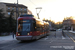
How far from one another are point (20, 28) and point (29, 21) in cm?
151

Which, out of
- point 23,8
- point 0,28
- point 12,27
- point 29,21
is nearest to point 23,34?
point 29,21

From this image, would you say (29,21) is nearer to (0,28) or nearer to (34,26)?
(34,26)

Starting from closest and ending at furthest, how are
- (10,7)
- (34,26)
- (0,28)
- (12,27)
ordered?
(34,26) < (0,28) < (12,27) < (10,7)

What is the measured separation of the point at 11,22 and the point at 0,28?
25.3 feet

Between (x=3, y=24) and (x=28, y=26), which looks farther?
(x=3, y=24)

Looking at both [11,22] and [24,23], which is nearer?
[24,23]

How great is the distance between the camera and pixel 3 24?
131 ft

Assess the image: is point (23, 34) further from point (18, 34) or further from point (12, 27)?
point (12, 27)

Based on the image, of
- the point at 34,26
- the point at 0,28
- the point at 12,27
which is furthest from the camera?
the point at 12,27

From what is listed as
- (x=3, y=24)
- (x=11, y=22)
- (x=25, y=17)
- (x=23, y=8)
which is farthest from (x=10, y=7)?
(x=25, y=17)

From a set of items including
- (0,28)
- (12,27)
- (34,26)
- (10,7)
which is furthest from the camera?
(10,7)

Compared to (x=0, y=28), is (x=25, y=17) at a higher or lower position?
higher

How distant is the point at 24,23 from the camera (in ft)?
60.3

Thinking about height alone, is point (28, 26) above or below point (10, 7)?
below
